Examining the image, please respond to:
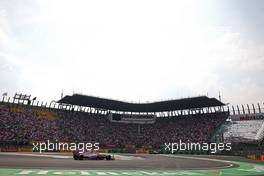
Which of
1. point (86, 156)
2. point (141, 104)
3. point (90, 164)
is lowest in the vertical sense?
point (86, 156)

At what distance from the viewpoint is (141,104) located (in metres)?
93.1

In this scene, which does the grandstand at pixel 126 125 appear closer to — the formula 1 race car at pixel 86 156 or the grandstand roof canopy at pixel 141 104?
the grandstand roof canopy at pixel 141 104

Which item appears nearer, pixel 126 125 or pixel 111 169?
pixel 111 169

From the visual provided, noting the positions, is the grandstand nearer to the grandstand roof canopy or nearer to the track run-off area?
the grandstand roof canopy

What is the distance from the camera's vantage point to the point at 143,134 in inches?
3760

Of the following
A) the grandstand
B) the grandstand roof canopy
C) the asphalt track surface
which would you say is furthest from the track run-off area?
the grandstand roof canopy

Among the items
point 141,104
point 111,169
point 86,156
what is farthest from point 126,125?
point 111,169

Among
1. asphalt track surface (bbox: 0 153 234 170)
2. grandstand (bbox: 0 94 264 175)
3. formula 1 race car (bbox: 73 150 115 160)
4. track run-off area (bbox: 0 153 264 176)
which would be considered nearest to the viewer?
track run-off area (bbox: 0 153 264 176)

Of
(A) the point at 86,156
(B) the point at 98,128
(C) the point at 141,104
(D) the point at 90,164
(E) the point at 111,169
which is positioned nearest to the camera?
(E) the point at 111,169

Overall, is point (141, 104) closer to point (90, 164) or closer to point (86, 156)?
point (86, 156)

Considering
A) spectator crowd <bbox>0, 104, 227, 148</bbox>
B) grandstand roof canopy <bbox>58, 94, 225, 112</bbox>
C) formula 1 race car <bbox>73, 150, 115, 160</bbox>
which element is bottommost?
formula 1 race car <bbox>73, 150, 115, 160</bbox>

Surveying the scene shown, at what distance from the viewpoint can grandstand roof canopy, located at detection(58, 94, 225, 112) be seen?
8631 centimetres

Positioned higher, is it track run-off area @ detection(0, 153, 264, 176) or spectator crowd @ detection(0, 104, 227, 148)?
spectator crowd @ detection(0, 104, 227, 148)

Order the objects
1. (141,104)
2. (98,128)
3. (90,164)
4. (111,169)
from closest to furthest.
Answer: (111,169) < (90,164) < (98,128) < (141,104)
